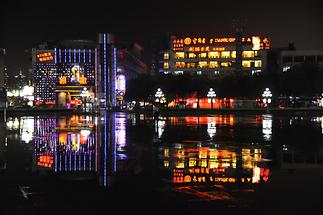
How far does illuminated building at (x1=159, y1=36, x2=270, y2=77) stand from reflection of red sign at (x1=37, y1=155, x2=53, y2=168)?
413ft

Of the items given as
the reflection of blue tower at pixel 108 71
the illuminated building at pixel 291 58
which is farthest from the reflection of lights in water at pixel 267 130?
the reflection of blue tower at pixel 108 71

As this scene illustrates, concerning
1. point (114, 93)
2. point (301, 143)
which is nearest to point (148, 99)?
point (114, 93)

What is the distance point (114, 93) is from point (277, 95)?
90390mm

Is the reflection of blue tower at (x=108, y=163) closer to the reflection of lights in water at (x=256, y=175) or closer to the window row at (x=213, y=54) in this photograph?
the reflection of lights in water at (x=256, y=175)

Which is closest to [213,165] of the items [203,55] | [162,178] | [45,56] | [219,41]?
[162,178]

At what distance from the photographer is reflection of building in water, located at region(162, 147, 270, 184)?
39.8 ft

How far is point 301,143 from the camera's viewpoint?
72.5ft

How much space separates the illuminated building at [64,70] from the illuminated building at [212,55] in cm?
3768

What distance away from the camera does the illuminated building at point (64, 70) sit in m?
168

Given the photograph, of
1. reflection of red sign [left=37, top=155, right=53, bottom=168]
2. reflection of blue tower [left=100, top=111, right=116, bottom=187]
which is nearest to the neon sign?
reflection of blue tower [left=100, top=111, right=116, bottom=187]

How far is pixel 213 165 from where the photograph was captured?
48.0 feet

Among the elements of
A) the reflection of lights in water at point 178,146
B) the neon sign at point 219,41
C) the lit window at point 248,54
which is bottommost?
the reflection of lights in water at point 178,146

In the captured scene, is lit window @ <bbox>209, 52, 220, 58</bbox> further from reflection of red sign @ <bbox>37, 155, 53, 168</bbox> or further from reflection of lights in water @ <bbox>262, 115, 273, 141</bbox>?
reflection of red sign @ <bbox>37, 155, 53, 168</bbox>

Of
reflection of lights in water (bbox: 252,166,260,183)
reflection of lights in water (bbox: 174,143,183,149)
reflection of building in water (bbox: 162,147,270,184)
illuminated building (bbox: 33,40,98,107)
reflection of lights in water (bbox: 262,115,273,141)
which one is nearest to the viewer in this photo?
reflection of lights in water (bbox: 252,166,260,183)
